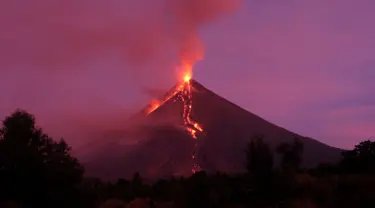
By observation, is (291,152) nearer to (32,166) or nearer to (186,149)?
(32,166)

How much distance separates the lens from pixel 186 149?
162 metres

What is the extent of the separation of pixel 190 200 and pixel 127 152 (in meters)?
139

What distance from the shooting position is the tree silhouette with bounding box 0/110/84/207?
27188 mm

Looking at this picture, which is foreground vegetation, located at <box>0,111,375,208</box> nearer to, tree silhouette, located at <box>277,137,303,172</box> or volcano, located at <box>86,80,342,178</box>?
tree silhouette, located at <box>277,137,303,172</box>

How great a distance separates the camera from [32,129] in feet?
101

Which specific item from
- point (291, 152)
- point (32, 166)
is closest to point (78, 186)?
point (32, 166)

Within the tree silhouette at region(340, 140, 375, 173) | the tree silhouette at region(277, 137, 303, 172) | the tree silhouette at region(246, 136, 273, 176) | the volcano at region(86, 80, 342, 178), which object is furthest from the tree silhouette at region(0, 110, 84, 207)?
the volcano at region(86, 80, 342, 178)

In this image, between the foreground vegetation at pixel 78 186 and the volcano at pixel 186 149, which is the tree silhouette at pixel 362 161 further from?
the volcano at pixel 186 149

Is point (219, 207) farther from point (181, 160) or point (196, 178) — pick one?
point (181, 160)

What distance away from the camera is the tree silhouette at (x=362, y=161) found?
4245cm

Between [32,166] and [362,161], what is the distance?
2851cm

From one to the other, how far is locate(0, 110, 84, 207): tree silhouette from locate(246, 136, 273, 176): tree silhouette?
15121 millimetres

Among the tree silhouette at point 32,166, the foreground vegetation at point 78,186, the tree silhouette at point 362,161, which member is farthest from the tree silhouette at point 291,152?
the tree silhouette at point 32,166

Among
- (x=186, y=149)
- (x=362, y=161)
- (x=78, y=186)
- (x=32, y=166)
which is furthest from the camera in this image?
(x=186, y=149)
